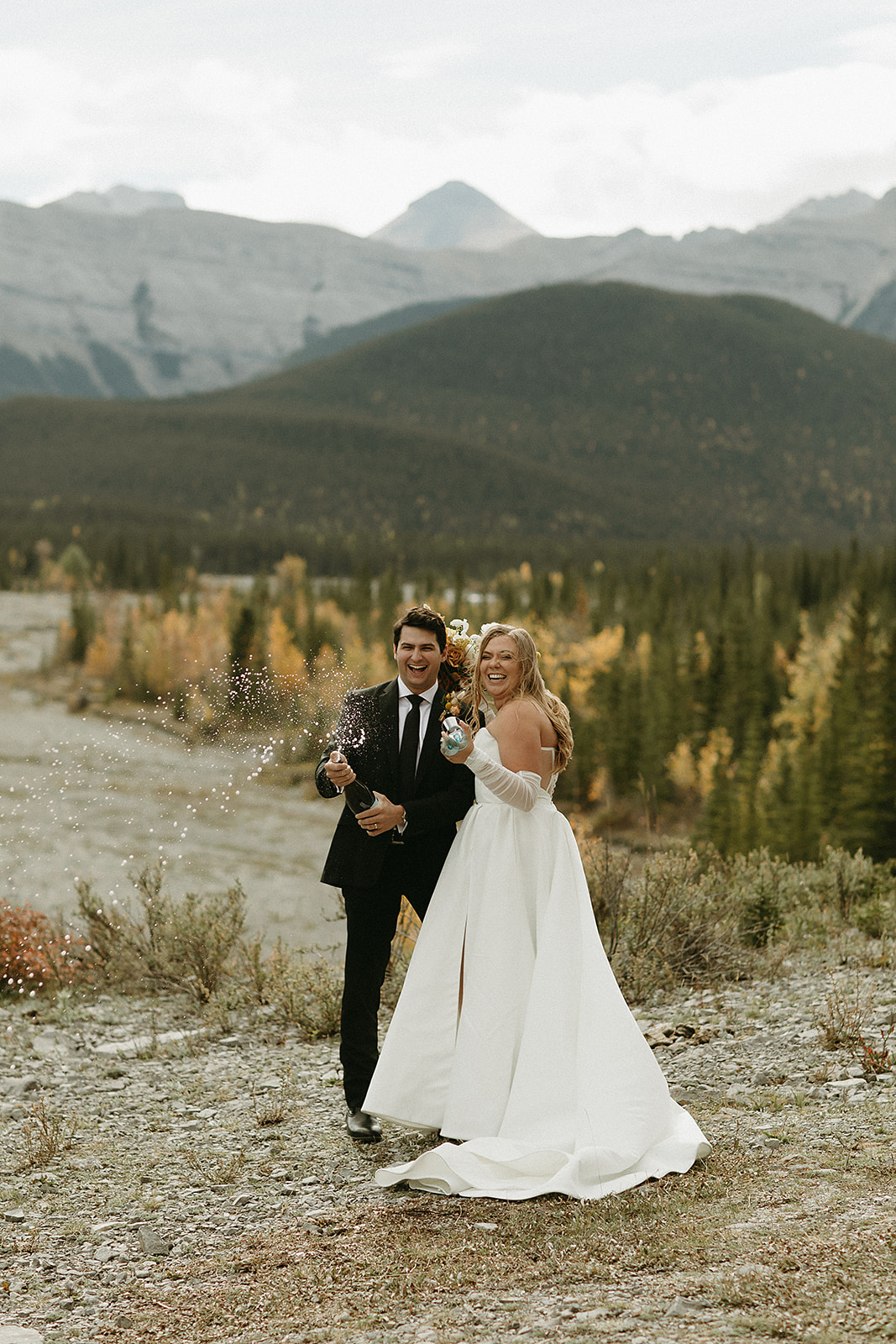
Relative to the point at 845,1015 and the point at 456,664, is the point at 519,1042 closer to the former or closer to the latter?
the point at 456,664

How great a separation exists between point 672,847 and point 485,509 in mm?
174648

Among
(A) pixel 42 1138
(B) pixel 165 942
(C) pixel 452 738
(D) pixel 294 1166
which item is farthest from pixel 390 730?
(B) pixel 165 942

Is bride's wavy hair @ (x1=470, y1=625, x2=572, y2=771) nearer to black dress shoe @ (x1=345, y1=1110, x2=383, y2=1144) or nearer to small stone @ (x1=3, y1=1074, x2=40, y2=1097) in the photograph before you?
black dress shoe @ (x1=345, y1=1110, x2=383, y2=1144)

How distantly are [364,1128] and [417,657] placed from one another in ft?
8.46

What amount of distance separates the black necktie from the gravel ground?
193cm

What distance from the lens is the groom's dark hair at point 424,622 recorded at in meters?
6.40

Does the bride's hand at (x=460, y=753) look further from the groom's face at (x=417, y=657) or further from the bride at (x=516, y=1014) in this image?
the groom's face at (x=417, y=657)

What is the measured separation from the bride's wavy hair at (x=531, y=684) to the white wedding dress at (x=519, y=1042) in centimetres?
16

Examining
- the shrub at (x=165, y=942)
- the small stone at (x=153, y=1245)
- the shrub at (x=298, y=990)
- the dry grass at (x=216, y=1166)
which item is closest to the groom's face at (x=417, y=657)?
the dry grass at (x=216, y=1166)

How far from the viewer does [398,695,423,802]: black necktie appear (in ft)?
21.7

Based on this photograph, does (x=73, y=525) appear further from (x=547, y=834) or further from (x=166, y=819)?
(x=547, y=834)

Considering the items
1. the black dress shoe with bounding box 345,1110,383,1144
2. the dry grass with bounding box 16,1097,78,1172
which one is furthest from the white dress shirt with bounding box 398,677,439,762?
the dry grass with bounding box 16,1097,78,1172

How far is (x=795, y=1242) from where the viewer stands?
184 inches

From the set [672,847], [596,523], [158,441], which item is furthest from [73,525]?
[672,847]
